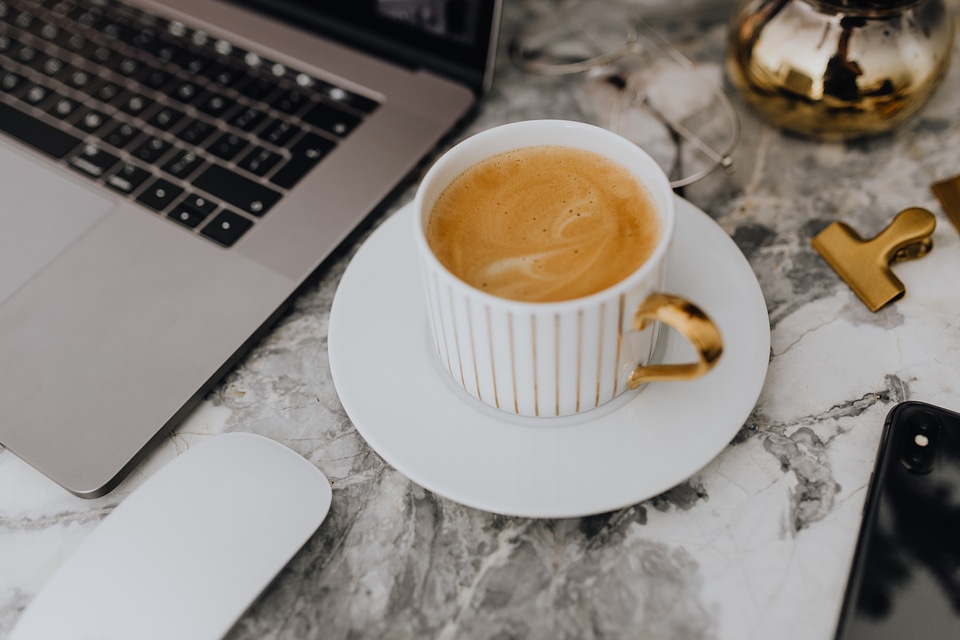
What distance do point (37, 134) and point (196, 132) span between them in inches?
6.9

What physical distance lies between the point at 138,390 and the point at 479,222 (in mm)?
299

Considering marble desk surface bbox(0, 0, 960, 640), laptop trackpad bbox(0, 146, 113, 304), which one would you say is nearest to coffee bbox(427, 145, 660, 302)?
marble desk surface bbox(0, 0, 960, 640)

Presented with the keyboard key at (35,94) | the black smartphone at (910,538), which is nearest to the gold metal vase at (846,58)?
the black smartphone at (910,538)

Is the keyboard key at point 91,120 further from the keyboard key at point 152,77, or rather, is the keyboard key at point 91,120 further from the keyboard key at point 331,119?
the keyboard key at point 331,119

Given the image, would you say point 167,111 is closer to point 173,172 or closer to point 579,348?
point 173,172

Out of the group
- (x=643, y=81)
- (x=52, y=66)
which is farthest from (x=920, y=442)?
→ (x=52, y=66)

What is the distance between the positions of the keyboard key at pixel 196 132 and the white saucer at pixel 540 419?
0.25 meters

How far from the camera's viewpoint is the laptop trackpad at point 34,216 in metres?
0.65

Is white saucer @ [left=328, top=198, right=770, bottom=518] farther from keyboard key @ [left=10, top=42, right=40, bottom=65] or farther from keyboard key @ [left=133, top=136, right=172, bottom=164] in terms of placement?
keyboard key @ [left=10, top=42, right=40, bottom=65]

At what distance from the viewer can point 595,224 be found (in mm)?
528

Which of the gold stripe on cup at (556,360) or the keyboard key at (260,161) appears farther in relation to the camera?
the keyboard key at (260,161)

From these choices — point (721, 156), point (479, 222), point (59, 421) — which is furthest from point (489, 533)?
point (721, 156)

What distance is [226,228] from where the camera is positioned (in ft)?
2.16

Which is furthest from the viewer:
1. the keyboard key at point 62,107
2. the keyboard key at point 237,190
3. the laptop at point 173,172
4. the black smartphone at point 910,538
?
the keyboard key at point 62,107
